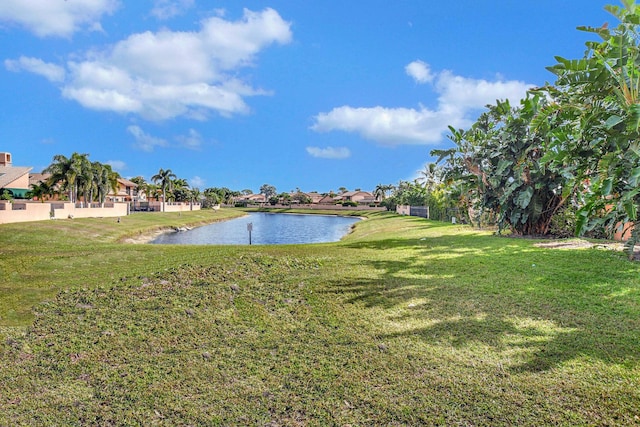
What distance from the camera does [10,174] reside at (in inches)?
2153

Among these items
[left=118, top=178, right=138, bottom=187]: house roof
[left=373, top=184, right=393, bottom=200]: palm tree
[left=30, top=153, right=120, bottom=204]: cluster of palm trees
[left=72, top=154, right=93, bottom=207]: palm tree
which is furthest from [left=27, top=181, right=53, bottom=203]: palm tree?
[left=373, top=184, right=393, bottom=200]: palm tree

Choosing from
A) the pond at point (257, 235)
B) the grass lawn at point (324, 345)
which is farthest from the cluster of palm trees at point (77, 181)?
the grass lawn at point (324, 345)

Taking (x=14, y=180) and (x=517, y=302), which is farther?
(x=14, y=180)

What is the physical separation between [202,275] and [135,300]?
1.86 meters

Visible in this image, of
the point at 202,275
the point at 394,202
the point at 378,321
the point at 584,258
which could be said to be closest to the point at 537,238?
the point at 584,258

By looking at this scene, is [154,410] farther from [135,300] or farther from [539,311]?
[539,311]

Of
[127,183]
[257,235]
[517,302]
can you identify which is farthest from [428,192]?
[127,183]

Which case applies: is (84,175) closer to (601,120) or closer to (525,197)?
(525,197)

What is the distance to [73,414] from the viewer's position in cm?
413

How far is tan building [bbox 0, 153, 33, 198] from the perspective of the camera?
52.8m

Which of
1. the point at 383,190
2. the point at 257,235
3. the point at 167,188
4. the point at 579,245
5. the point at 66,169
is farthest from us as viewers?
the point at 383,190

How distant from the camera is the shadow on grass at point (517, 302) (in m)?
5.49

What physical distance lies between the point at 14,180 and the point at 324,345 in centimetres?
6525

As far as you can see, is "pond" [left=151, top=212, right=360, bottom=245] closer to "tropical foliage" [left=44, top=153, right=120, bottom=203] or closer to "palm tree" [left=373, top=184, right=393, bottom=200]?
"tropical foliage" [left=44, top=153, right=120, bottom=203]
